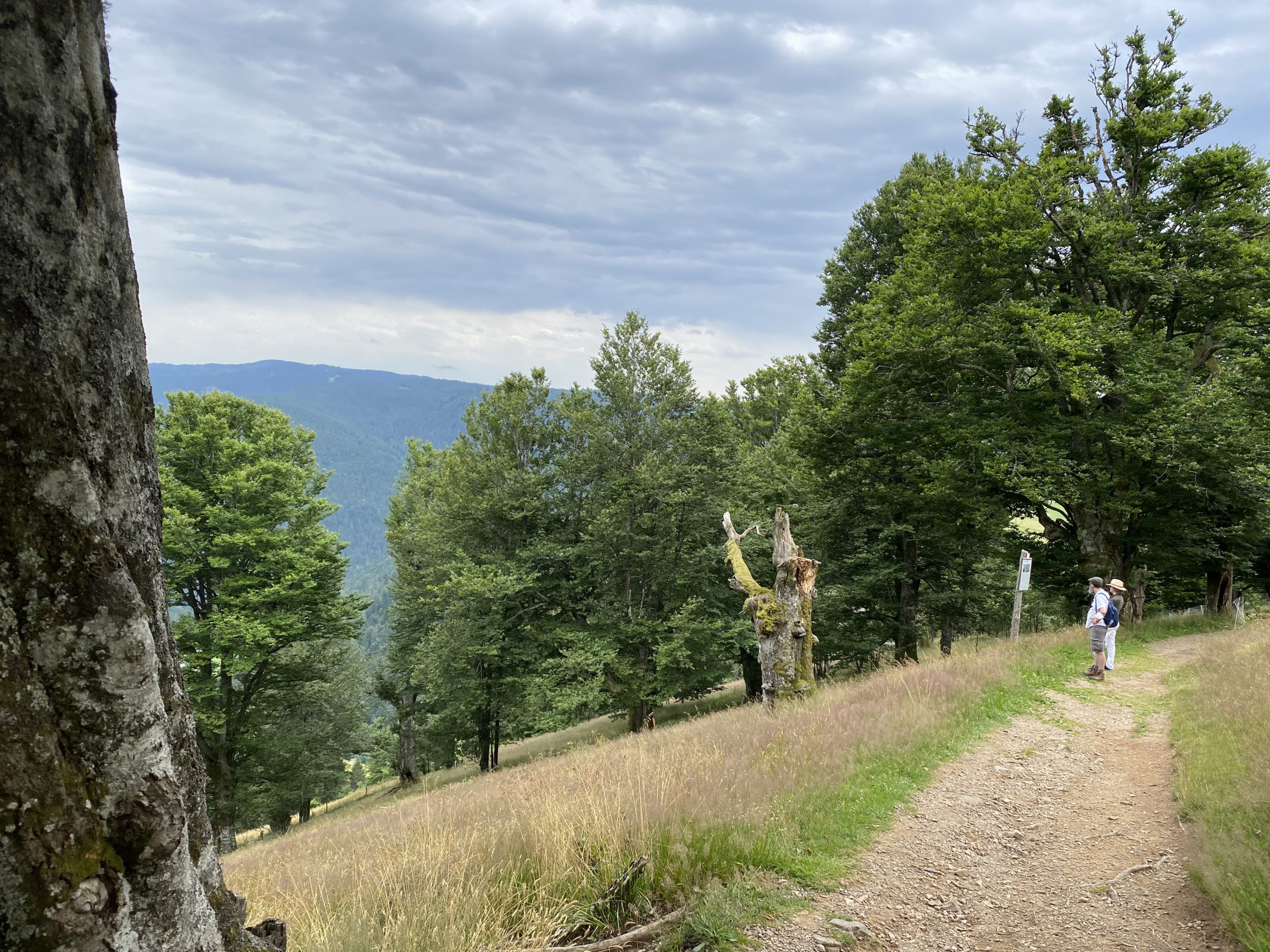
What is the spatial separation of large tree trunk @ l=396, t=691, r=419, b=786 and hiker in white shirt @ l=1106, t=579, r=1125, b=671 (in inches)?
1040

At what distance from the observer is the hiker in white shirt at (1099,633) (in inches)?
473

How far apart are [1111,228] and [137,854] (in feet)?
64.6

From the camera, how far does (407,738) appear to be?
30359 mm

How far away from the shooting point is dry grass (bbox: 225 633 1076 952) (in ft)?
13.3

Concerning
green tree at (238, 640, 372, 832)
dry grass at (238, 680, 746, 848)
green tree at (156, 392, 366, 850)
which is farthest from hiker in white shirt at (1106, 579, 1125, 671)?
green tree at (238, 640, 372, 832)

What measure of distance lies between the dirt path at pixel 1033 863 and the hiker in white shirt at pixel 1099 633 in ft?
11.3

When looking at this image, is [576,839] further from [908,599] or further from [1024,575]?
[908,599]

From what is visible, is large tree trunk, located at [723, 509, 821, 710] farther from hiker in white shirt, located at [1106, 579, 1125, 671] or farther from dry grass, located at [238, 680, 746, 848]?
dry grass, located at [238, 680, 746, 848]

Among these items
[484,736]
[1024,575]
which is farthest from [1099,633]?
[484,736]

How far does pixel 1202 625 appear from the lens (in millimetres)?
16875

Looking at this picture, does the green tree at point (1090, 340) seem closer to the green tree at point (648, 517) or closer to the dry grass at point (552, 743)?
the green tree at point (648, 517)

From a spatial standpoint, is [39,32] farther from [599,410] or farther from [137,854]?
[599,410]

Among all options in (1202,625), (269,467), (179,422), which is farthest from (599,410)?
(1202,625)

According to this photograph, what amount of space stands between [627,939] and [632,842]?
2.68ft
